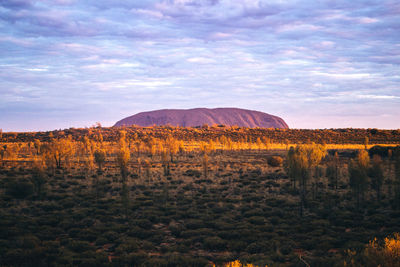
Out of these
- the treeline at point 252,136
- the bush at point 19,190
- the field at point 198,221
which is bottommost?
the field at point 198,221

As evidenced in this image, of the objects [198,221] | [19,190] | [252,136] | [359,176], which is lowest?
[198,221]

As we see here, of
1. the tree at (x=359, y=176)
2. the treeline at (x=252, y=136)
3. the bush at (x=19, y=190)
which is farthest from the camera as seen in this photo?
the treeline at (x=252, y=136)

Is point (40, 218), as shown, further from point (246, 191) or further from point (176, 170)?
point (176, 170)

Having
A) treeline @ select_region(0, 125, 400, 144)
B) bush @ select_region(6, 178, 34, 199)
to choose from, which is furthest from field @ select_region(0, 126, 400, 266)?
treeline @ select_region(0, 125, 400, 144)

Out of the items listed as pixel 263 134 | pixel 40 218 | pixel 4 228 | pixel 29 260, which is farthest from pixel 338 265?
pixel 263 134

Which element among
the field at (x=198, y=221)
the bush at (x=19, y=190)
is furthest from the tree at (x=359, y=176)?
the bush at (x=19, y=190)

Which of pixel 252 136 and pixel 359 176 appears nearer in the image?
pixel 359 176

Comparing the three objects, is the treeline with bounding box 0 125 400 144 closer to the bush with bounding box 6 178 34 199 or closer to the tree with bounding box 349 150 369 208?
the bush with bounding box 6 178 34 199

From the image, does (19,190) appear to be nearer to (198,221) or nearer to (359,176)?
(198,221)

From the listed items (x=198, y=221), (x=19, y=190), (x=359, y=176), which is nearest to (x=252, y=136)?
(x=359, y=176)

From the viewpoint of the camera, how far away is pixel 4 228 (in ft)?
46.7

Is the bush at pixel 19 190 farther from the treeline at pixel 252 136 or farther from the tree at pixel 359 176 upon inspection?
the treeline at pixel 252 136

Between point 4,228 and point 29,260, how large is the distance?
5.34 m

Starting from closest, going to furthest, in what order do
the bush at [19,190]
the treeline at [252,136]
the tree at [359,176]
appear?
the tree at [359,176], the bush at [19,190], the treeline at [252,136]
